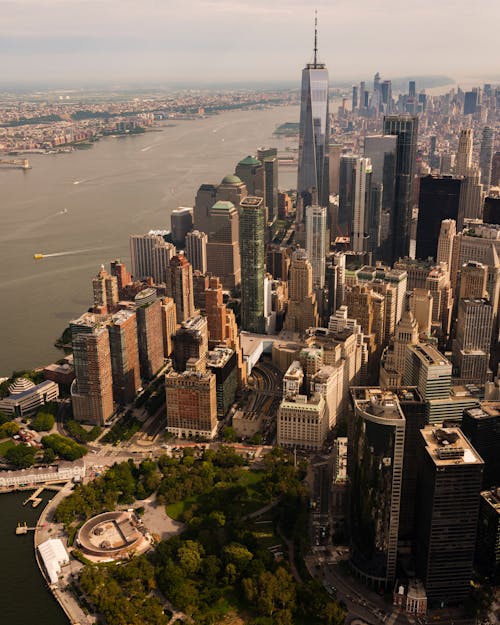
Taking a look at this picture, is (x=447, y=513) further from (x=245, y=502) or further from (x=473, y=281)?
(x=473, y=281)

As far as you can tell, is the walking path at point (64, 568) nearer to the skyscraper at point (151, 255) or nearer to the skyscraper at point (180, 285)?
the skyscraper at point (180, 285)

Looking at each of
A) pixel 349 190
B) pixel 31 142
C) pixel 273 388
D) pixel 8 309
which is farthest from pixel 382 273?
pixel 31 142

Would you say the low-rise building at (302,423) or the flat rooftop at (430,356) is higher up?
the flat rooftop at (430,356)

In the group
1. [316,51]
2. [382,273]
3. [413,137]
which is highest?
[316,51]

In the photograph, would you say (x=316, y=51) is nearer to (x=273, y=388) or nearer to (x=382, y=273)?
(x=382, y=273)

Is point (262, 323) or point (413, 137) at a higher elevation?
point (413, 137)

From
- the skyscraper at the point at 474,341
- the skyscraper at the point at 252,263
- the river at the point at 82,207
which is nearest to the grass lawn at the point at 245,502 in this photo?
the skyscraper at the point at 474,341

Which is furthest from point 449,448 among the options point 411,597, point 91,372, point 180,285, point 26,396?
point 180,285
